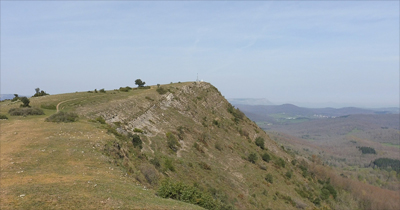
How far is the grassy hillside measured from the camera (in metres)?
12.8

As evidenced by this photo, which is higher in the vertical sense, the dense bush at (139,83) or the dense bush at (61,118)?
the dense bush at (139,83)

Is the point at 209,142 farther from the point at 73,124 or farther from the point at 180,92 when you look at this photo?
the point at 73,124

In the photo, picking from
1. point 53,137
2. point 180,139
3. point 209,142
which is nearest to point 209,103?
point 209,142

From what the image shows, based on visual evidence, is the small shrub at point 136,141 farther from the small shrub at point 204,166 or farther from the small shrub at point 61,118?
the small shrub at point 204,166

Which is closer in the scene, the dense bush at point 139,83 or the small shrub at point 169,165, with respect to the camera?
the small shrub at point 169,165

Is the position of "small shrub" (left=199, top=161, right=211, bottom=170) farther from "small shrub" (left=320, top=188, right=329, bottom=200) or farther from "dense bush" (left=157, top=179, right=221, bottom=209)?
"small shrub" (left=320, top=188, right=329, bottom=200)

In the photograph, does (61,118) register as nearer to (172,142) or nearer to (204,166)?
(172,142)

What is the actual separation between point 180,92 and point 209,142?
66.2 feet

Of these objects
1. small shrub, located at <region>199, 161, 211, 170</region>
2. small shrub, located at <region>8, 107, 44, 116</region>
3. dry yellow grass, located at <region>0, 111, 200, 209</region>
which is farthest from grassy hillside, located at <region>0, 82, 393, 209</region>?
small shrub, located at <region>8, 107, 44, 116</region>

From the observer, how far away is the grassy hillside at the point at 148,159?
12.8m

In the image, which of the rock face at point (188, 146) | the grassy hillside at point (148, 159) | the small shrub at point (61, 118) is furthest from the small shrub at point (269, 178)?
the small shrub at point (61, 118)

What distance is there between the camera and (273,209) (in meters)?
36.5

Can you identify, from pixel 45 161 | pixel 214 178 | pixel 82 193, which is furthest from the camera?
pixel 214 178

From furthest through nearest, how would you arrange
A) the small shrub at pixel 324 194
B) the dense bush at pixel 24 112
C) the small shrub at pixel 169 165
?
the small shrub at pixel 324 194
the dense bush at pixel 24 112
the small shrub at pixel 169 165
